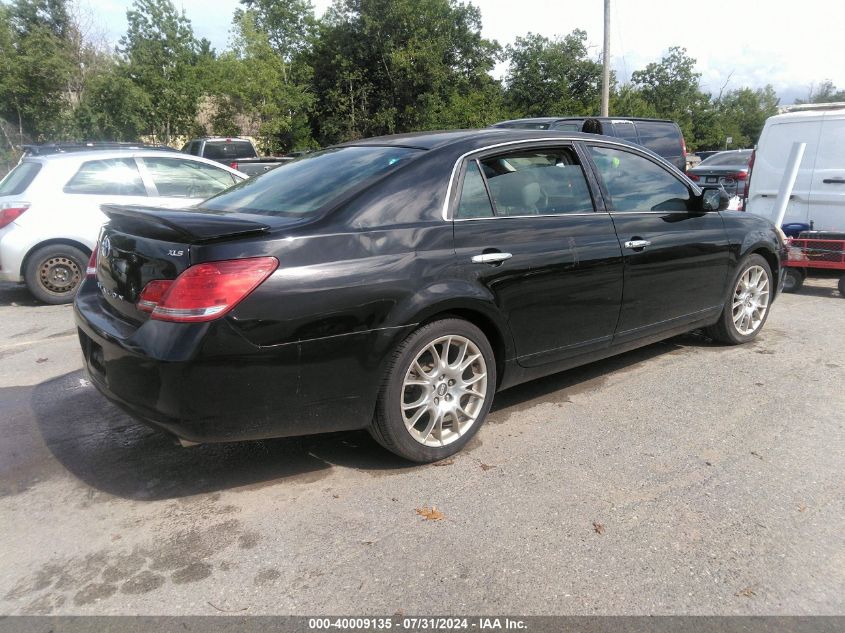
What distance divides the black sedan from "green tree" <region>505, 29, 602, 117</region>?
38.4m

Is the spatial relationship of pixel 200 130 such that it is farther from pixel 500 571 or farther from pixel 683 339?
pixel 500 571

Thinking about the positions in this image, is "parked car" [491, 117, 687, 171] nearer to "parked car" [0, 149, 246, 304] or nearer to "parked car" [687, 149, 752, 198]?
"parked car" [687, 149, 752, 198]

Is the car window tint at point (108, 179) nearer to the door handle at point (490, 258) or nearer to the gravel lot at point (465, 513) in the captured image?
the gravel lot at point (465, 513)

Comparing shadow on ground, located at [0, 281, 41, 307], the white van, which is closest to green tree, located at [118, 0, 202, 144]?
shadow on ground, located at [0, 281, 41, 307]

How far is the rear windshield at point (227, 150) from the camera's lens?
691 inches

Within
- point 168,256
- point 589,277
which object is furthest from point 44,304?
point 589,277

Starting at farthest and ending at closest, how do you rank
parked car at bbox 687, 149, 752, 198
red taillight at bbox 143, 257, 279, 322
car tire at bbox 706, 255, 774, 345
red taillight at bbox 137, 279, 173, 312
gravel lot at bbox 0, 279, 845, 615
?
1. parked car at bbox 687, 149, 752, 198
2. car tire at bbox 706, 255, 774, 345
3. red taillight at bbox 137, 279, 173, 312
4. red taillight at bbox 143, 257, 279, 322
5. gravel lot at bbox 0, 279, 845, 615

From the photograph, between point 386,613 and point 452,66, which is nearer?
point 386,613

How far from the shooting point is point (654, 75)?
5100 centimetres

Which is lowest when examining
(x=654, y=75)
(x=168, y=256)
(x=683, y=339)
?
(x=683, y=339)

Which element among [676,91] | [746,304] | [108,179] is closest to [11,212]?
[108,179]

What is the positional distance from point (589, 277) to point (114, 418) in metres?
3.06

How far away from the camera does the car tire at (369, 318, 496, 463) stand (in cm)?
328

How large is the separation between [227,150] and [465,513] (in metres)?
16.8
